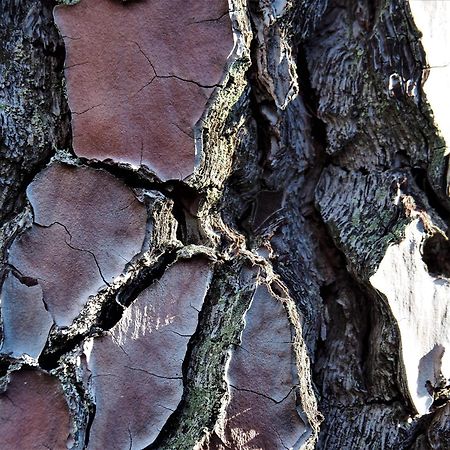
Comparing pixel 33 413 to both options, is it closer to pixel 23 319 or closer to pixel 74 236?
pixel 23 319

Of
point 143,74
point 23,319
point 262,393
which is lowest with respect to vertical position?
point 262,393

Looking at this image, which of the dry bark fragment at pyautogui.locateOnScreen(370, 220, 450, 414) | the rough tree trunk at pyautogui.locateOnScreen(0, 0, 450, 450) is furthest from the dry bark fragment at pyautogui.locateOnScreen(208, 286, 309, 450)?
the dry bark fragment at pyautogui.locateOnScreen(370, 220, 450, 414)

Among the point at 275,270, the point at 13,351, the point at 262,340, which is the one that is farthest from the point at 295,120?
the point at 13,351

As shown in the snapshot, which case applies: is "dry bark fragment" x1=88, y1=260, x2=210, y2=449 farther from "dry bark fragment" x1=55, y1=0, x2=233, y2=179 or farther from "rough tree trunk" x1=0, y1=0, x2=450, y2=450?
"dry bark fragment" x1=55, y1=0, x2=233, y2=179

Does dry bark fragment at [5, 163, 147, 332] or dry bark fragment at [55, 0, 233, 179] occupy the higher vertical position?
dry bark fragment at [55, 0, 233, 179]

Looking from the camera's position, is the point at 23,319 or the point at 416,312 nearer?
the point at 23,319

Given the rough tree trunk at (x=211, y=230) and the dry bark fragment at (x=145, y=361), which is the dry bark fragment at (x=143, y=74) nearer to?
the rough tree trunk at (x=211, y=230)

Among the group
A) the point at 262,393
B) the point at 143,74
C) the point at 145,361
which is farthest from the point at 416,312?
the point at 143,74

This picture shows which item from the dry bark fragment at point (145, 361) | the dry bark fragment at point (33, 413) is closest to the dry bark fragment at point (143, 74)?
the dry bark fragment at point (145, 361)
